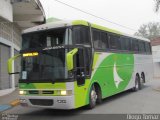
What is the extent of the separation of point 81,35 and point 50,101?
2675 mm

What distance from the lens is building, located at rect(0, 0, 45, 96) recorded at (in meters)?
18.0

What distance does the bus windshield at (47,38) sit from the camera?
1092 centimetres

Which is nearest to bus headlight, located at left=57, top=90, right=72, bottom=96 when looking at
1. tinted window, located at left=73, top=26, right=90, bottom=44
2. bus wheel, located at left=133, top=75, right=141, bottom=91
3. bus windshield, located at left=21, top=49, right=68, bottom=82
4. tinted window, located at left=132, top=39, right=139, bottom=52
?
bus windshield, located at left=21, top=49, right=68, bottom=82

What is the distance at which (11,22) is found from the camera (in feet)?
64.7

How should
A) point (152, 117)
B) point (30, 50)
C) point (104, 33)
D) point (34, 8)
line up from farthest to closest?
point (34, 8), point (104, 33), point (30, 50), point (152, 117)

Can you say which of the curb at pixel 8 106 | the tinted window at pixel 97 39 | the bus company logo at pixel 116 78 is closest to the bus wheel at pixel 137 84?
the bus company logo at pixel 116 78

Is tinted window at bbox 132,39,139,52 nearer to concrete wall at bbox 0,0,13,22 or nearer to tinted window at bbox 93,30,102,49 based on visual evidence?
tinted window at bbox 93,30,102,49

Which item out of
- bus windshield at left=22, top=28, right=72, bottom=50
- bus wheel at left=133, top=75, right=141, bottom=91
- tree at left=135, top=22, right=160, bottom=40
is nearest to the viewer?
bus windshield at left=22, top=28, right=72, bottom=50

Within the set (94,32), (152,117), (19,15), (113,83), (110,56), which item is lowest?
(152,117)

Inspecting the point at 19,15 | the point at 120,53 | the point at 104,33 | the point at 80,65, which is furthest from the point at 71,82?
the point at 19,15

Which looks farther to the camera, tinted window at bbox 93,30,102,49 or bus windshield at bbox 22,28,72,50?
Result: tinted window at bbox 93,30,102,49

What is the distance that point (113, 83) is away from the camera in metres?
14.6

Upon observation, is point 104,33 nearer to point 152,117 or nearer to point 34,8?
point 152,117

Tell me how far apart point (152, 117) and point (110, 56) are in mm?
4826
